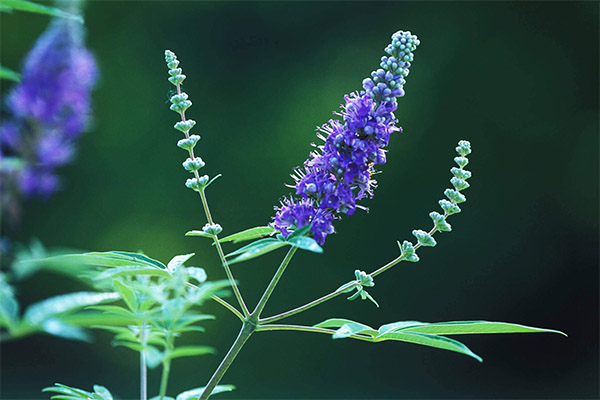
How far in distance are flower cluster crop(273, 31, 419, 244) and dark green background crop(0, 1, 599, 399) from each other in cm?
366

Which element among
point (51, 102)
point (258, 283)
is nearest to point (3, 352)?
point (258, 283)

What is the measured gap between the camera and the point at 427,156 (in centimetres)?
486

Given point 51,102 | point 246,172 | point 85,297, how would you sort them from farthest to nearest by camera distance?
point 246,172 → point 51,102 → point 85,297

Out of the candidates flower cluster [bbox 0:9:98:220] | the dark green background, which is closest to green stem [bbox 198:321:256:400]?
flower cluster [bbox 0:9:98:220]

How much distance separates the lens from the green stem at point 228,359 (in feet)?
2.80

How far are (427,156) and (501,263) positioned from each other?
101 centimetres

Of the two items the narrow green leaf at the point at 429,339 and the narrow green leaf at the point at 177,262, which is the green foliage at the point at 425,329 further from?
the narrow green leaf at the point at 177,262

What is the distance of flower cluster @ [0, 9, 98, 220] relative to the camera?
271 centimetres

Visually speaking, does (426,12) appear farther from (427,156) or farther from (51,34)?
(51,34)

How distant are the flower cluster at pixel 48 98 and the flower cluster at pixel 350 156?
6.40 feet

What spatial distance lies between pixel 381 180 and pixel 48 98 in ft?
8.35

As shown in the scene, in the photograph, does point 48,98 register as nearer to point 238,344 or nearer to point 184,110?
point 184,110

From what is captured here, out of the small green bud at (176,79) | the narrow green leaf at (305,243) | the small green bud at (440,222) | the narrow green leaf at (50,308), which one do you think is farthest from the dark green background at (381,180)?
the narrow green leaf at (50,308)

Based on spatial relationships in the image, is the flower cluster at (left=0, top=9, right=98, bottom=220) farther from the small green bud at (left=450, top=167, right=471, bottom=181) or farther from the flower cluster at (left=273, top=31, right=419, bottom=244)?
the small green bud at (left=450, top=167, right=471, bottom=181)
